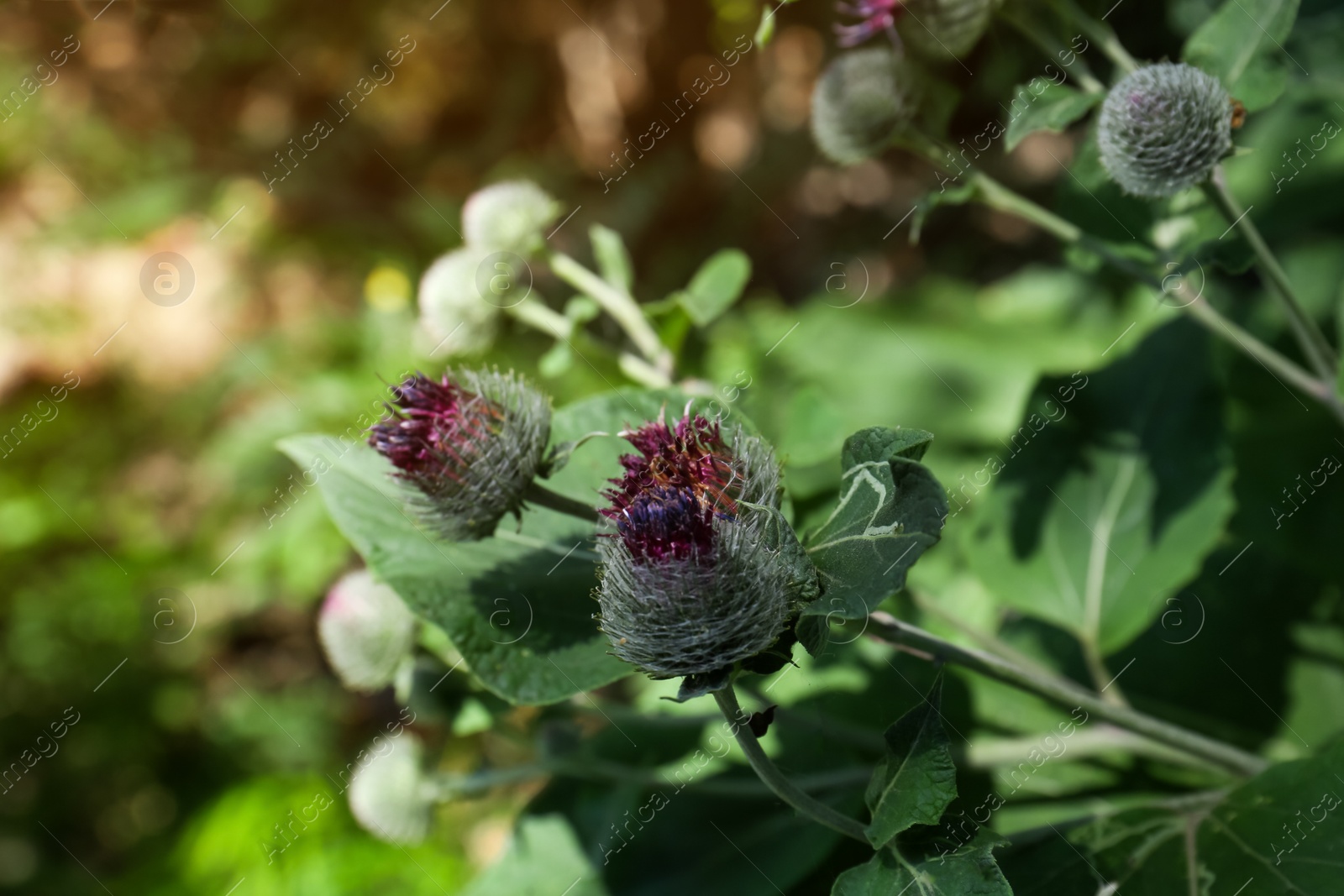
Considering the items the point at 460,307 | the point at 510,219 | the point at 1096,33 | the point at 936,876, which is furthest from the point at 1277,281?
the point at 460,307

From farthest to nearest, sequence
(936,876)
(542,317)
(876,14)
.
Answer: (542,317) → (876,14) → (936,876)

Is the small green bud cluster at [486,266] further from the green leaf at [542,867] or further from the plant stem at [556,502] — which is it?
the green leaf at [542,867]

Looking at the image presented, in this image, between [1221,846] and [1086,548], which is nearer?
[1221,846]

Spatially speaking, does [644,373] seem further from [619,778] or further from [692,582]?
[692,582]

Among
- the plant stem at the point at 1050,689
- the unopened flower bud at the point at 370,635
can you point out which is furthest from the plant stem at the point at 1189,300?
the unopened flower bud at the point at 370,635

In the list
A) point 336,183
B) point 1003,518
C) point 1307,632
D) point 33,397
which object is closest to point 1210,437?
point 1003,518

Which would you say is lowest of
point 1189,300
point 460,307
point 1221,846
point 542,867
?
point 1221,846

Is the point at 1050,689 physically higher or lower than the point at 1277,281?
lower
